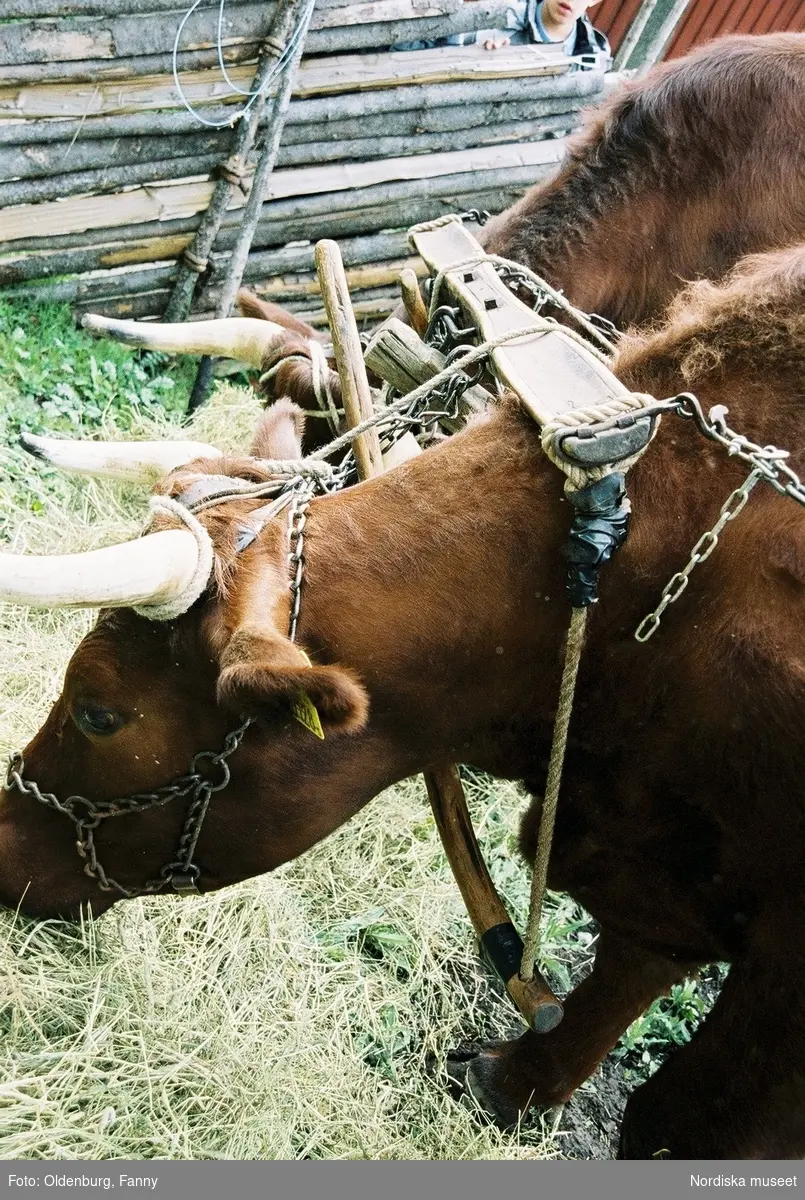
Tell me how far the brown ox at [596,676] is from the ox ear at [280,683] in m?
0.03

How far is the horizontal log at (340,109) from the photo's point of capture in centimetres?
627

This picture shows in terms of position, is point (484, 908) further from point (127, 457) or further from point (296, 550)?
point (127, 457)

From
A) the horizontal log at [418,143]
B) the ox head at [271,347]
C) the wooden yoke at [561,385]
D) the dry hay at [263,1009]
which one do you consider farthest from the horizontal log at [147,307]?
the wooden yoke at [561,385]

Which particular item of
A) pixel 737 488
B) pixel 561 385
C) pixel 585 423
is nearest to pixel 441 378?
pixel 561 385

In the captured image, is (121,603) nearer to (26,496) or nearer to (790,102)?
(790,102)

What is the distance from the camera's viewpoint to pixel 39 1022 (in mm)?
3523

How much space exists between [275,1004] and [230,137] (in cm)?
527

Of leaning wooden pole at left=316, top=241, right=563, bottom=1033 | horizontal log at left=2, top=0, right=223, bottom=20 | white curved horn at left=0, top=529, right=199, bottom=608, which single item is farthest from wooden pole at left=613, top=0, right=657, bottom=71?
white curved horn at left=0, top=529, right=199, bottom=608

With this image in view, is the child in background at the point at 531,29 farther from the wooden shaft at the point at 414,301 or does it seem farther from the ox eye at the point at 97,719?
the ox eye at the point at 97,719

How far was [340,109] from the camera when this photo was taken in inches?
290

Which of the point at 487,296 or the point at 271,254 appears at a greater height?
→ the point at 487,296

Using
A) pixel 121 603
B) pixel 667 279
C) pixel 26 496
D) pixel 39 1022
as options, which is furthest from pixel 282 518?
pixel 26 496

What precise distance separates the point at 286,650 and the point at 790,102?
3.34 meters

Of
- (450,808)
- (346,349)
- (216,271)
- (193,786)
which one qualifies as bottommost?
(450,808)
